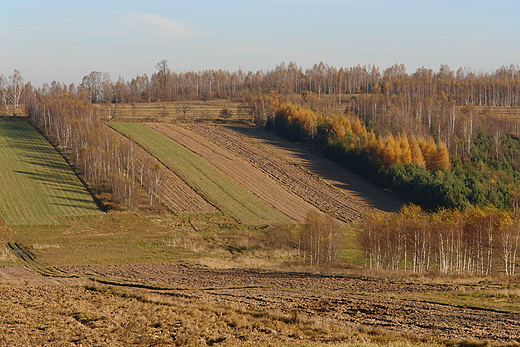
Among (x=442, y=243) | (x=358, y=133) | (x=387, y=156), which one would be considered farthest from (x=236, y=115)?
(x=442, y=243)

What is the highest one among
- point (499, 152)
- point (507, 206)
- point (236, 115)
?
Answer: point (236, 115)

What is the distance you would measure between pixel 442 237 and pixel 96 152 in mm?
54880

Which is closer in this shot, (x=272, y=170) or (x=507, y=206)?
(x=507, y=206)

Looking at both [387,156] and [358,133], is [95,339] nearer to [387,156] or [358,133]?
[387,156]

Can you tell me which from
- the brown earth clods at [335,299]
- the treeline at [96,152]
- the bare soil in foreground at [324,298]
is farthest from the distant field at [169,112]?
the brown earth clods at [335,299]

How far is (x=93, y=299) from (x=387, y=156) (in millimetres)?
73384

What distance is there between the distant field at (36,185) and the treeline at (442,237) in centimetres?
3895

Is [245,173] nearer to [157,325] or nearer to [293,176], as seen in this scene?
[293,176]

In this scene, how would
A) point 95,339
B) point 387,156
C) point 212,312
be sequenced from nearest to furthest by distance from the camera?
point 95,339, point 212,312, point 387,156

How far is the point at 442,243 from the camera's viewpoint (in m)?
53.8

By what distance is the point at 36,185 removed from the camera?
81.2m

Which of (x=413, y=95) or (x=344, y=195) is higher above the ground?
(x=413, y=95)

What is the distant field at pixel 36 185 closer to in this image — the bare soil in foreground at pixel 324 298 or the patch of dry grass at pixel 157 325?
the bare soil in foreground at pixel 324 298

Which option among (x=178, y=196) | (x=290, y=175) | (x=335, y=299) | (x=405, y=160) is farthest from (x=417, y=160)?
(x=335, y=299)
